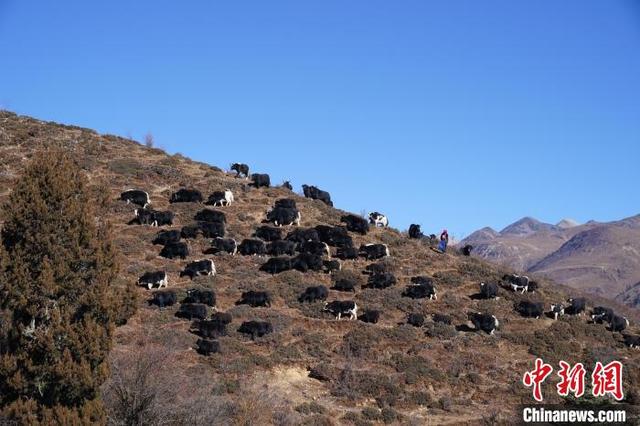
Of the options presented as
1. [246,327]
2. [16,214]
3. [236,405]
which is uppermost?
[16,214]

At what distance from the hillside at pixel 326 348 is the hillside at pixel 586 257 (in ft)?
242

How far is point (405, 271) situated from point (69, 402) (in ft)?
82.7

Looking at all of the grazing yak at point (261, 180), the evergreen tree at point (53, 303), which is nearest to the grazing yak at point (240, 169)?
the grazing yak at point (261, 180)

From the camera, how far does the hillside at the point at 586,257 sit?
12238 centimetres

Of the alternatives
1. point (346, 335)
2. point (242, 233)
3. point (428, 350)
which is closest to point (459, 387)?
point (428, 350)

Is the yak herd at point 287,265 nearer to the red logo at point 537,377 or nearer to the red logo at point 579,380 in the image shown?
the red logo at point 537,377

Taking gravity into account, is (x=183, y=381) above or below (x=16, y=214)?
below

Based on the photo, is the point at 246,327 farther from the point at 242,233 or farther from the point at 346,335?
the point at 242,233

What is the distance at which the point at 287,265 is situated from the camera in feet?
117

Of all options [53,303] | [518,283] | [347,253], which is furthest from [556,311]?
[53,303]

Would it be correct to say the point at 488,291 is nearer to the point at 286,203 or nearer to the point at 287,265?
the point at 287,265

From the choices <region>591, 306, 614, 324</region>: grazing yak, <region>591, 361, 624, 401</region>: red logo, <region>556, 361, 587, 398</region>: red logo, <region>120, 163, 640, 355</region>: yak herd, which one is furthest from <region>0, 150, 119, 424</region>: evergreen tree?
<region>591, 306, 614, 324</region>: grazing yak

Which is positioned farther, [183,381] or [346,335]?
[346,335]

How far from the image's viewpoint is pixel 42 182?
48.4 ft
